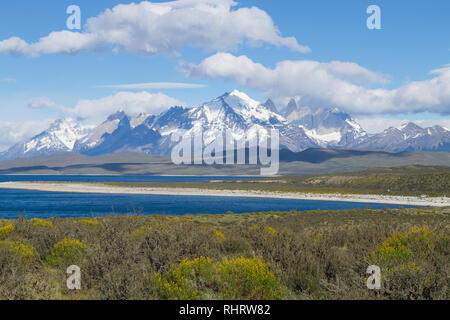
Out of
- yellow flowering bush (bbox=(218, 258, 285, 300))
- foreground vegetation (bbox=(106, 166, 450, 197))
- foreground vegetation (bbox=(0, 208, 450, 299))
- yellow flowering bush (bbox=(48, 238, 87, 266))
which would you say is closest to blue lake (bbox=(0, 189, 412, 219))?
foreground vegetation (bbox=(106, 166, 450, 197))

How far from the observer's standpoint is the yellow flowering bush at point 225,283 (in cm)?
898

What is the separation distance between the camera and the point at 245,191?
132750 mm

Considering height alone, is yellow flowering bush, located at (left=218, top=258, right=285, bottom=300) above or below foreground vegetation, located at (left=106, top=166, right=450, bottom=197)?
above

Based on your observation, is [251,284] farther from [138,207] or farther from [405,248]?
[138,207]

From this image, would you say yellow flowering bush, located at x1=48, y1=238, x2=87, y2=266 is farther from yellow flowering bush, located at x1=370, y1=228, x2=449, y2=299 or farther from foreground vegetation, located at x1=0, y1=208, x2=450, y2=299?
yellow flowering bush, located at x1=370, y1=228, x2=449, y2=299

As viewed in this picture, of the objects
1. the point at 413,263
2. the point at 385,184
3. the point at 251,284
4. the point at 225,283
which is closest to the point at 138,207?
the point at 225,283

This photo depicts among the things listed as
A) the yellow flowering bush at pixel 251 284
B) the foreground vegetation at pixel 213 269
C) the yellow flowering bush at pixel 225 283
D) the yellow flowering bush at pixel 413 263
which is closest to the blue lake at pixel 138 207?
the foreground vegetation at pixel 213 269

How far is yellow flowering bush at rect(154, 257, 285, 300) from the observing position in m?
8.98

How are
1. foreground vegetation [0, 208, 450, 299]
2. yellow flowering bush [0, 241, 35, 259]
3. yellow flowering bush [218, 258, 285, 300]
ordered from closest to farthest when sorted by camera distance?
1. foreground vegetation [0, 208, 450, 299]
2. yellow flowering bush [218, 258, 285, 300]
3. yellow flowering bush [0, 241, 35, 259]
